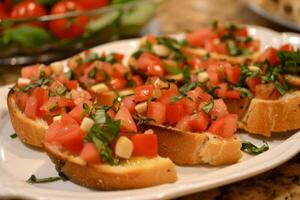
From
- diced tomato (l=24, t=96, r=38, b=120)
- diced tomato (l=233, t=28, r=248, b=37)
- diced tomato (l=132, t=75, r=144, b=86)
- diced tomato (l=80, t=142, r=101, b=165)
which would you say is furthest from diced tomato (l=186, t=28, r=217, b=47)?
diced tomato (l=80, t=142, r=101, b=165)

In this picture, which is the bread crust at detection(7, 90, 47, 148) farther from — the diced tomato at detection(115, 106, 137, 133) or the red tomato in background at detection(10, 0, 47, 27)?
the red tomato in background at detection(10, 0, 47, 27)

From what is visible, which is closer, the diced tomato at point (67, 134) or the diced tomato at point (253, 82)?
the diced tomato at point (67, 134)

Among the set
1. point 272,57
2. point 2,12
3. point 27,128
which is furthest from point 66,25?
point 272,57

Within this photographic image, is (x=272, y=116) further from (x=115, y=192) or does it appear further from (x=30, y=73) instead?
(x=30, y=73)

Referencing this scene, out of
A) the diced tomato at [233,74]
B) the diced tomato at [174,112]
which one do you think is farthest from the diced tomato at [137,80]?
the diced tomato at [174,112]

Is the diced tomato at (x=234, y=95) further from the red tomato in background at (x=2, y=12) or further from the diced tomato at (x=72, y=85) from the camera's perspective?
the red tomato in background at (x=2, y=12)

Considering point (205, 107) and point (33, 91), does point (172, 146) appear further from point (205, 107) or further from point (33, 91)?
point (33, 91)
